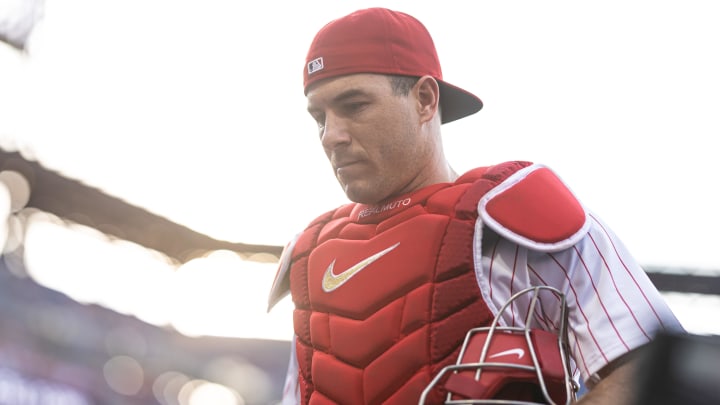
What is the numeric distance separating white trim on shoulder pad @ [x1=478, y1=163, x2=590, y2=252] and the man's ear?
1.08ft

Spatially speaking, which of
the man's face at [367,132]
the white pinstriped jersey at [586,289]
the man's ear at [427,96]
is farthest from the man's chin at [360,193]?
the white pinstriped jersey at [586,289]

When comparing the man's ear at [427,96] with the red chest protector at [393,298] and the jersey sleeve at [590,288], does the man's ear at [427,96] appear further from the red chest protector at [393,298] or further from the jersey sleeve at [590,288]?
the jersey sleeve at [590,288]

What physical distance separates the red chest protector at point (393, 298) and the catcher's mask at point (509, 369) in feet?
0.34

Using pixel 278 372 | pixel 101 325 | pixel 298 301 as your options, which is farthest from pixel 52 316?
pixel 298 301

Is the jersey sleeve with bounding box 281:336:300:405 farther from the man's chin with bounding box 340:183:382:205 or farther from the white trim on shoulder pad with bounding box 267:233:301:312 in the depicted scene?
the man's chin with bounding box 340:183:382:205

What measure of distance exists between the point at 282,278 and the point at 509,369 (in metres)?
1.03

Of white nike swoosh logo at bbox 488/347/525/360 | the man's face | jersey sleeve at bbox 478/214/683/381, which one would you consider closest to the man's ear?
the man's face

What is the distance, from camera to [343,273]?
6.16ft

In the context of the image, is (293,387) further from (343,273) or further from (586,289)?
(586,289)

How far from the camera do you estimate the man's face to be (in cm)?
181

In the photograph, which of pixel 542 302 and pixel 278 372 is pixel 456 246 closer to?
pixel 542 302

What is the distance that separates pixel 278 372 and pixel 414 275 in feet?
61.9

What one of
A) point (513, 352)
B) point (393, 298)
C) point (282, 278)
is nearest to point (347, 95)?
point (393, 298)

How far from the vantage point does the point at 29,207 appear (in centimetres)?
1357
